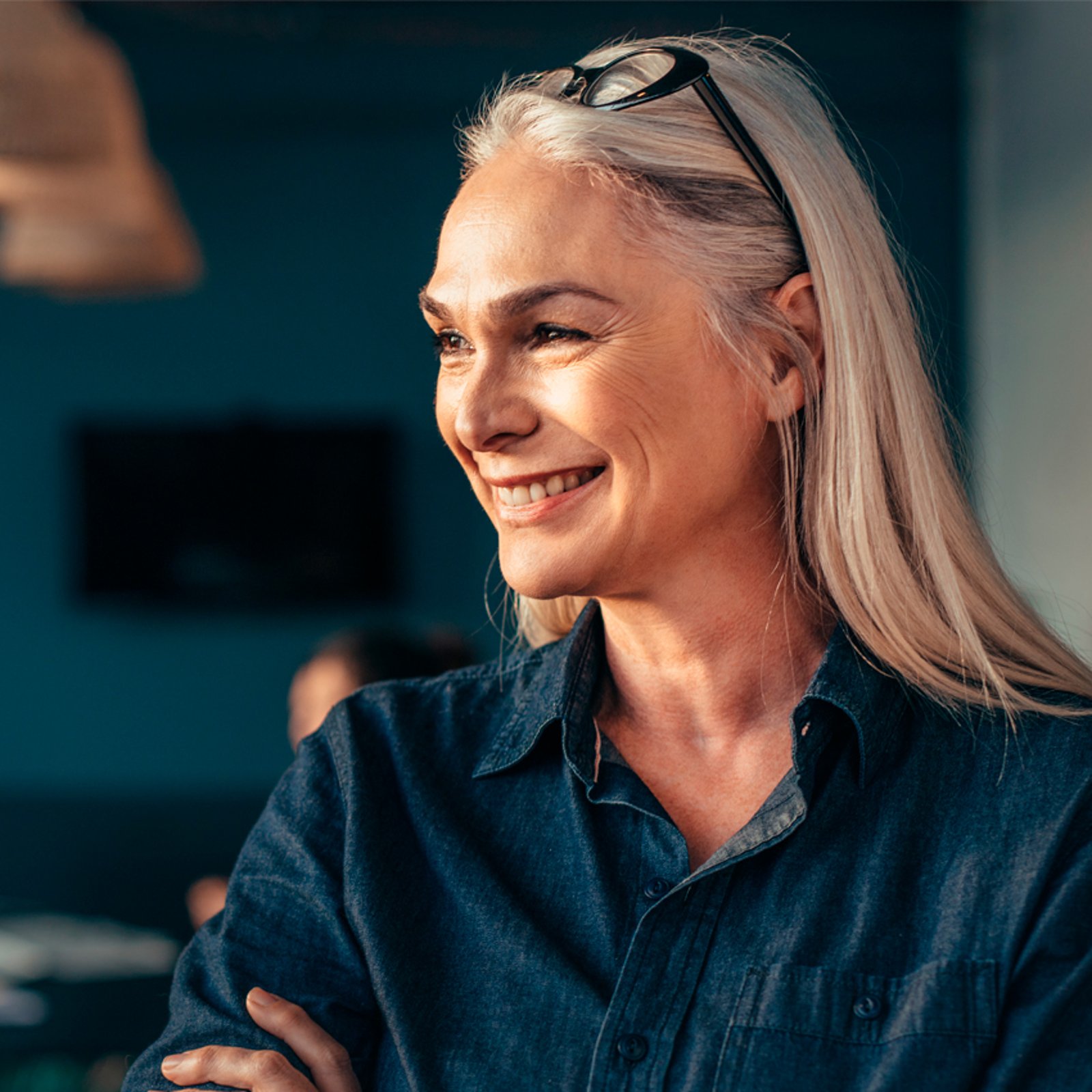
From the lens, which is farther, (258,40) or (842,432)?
(258,40)

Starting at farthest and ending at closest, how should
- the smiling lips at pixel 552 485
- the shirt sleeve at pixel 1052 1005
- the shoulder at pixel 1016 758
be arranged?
the smiling lips at pixel 552 485, the shoulder at pixel 1016 758, the shirt sleeve at pixel 1052 1005

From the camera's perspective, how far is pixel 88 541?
205 inches

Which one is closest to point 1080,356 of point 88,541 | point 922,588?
point 922,588

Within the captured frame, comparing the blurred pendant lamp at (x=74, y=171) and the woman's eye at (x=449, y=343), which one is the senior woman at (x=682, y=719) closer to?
the woman's eye at (x=449, y=343)

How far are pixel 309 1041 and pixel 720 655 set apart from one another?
19.3 inches

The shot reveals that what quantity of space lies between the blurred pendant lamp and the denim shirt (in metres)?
1.61

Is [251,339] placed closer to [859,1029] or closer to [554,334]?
[554,334]

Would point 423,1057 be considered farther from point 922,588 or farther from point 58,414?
point 58,414

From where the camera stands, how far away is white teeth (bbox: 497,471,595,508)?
1.15 m

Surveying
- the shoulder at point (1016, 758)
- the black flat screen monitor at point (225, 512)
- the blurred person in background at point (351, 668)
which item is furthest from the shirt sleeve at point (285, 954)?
the black flat screen monitor at point (225, 512)

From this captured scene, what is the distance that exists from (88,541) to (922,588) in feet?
14.9

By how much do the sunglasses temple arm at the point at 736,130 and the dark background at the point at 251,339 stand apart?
4.09m

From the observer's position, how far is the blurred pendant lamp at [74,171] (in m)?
2.32

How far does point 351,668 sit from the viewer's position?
2480 millimetres
